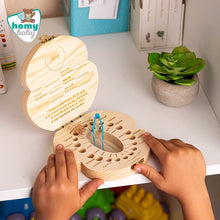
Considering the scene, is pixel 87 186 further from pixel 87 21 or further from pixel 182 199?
pixel 87 21

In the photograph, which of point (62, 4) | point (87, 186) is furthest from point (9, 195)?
point (62, 4)

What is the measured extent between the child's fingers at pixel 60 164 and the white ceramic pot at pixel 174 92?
0.26 meters

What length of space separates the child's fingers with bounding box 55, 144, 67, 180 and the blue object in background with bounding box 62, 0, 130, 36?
49 cm

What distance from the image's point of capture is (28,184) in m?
0.63

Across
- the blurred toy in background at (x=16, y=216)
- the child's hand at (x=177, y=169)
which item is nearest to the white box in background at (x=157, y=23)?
the child's hand at (x=177, y=169)

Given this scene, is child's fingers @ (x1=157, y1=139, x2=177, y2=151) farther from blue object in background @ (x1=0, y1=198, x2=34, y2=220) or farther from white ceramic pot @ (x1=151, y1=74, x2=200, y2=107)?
blue object in background @ (x1=0, y1=198, x2=34, y2=220)

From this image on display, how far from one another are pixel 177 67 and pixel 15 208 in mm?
648

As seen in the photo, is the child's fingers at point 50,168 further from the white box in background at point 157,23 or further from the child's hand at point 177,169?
the white box in background at point 157,23

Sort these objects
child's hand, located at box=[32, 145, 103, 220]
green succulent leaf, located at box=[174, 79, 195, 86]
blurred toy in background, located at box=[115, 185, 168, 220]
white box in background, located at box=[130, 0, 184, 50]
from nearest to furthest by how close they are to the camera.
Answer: child's hand, located at box=[32, 145, 103, 220], green succulent leaf, located at box=[174, 79, 195, 86], white box in background, located at box=[130, 0, 184, 50], blurred toy in background, located at box=[115, 185, 168, 220]

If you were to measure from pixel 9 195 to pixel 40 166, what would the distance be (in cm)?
8

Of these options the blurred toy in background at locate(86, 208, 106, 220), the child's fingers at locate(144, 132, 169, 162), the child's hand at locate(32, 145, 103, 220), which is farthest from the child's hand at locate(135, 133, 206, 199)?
the blurred toy in background at locate(86, 208, 106, 220)

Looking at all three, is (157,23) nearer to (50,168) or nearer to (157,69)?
(157,69)

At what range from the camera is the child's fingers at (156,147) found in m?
0.65

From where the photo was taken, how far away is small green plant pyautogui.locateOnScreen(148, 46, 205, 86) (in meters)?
0.73
